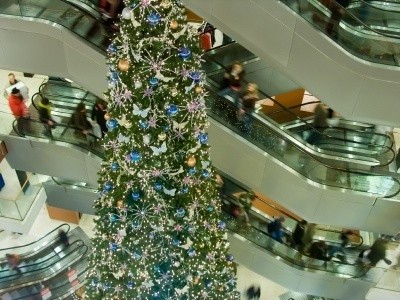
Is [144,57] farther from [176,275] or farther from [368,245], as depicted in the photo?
[368,245]

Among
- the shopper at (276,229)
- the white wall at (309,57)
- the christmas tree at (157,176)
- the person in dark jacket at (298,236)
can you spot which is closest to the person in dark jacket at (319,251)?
the person in dark jacket at (298,236)

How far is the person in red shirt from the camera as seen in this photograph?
10953 millimetres

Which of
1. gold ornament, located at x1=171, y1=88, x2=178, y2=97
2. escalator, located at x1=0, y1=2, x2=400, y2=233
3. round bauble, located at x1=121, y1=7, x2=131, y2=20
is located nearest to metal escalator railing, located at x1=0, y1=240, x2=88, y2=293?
escalator, located at x1=0, y1=2, x2=400, y2=233

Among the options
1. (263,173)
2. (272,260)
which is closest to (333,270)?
(272,260)

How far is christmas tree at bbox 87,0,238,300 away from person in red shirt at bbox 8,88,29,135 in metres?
4.52

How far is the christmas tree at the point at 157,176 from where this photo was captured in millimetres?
5727

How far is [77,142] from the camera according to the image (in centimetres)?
1091

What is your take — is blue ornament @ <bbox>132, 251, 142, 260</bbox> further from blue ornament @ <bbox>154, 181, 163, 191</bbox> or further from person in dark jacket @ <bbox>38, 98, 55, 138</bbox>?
person in dark jacket @ <bbox>38, 98, 55, 138</bbox>

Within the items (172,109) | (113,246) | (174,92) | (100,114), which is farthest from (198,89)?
(100,114)

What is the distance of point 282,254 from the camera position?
36.7ft

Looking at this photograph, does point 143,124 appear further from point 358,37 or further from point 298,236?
point 298,236

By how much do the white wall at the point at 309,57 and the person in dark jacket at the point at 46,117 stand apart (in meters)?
4.32

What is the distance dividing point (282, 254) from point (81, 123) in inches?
203

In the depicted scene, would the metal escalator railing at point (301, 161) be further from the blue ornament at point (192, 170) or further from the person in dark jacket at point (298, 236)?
the blue ornament at point (192, 170)
